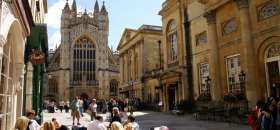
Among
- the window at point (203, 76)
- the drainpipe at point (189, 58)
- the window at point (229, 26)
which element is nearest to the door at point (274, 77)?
the window at point (229, 26)

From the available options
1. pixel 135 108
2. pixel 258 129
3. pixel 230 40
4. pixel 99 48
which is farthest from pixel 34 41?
pixel 99 48

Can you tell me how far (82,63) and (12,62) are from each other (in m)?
55.7

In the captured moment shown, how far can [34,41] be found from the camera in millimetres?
10664

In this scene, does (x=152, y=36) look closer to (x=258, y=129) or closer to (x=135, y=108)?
(x=135, y=108)

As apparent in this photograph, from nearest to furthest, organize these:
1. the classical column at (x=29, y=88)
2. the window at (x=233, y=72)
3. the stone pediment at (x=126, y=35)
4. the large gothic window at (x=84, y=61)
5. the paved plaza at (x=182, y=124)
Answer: the classical column at (x=29, y=88)
the paved plaza at (x=182, y=124)
the window at (x=233, y=72)
the stone pediment at (x=126, y=35)
the large gothic window at (x=84, y=61)

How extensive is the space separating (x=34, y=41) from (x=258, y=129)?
8731mm

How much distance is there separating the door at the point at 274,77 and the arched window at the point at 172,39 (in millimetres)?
11850

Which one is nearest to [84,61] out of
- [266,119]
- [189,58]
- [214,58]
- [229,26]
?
[189,58]

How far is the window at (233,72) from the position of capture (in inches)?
713

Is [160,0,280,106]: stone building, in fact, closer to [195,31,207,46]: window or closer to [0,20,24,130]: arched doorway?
[195,31,207,46]: window

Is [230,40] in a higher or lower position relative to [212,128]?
higher

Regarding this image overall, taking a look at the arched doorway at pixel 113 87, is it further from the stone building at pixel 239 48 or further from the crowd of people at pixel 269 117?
the crowd of people at pixel 269 117

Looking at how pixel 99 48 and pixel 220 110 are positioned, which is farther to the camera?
pixel 99 48

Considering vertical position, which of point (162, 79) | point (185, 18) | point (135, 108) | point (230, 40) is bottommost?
point (135, 108)
